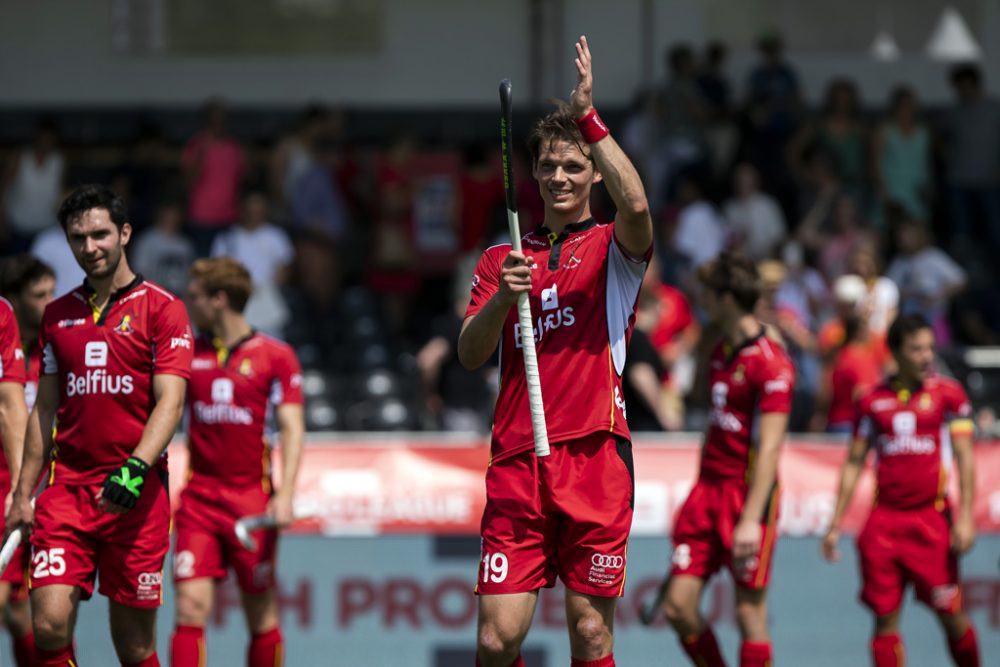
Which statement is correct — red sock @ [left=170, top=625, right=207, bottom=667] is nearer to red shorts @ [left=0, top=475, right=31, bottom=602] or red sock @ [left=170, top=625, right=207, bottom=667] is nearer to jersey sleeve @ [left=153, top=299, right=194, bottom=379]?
red shorts @ [left=0, top=475, right=31, bottom=602]

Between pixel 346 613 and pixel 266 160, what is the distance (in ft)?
21.0

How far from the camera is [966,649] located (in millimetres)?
9023

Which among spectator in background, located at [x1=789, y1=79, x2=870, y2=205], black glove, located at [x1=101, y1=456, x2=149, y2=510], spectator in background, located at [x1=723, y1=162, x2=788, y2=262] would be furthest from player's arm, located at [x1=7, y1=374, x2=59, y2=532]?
spectator in background, located at [x1=789, y1=79, x2=870, y2=205]

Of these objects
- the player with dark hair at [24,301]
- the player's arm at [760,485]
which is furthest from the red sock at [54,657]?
the player's arm at [760,485]

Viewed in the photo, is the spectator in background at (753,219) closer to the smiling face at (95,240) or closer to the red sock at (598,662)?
the smiling face at (95,240)

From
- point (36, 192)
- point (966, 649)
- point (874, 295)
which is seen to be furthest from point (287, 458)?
point (36, 192)

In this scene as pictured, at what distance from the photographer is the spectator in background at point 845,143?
15.4 m

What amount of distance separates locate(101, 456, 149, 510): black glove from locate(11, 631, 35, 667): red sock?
103 inches

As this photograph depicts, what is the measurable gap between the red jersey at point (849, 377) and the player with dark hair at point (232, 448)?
4.59 meters

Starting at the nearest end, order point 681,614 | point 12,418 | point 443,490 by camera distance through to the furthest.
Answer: point 12,418, point 681,614, point 443,490

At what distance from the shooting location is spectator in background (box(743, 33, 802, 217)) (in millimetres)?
15453

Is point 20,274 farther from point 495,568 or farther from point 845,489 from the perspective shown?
point 845,489

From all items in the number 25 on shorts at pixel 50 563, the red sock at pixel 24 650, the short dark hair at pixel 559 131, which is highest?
the short dark hair at pixel 559 131

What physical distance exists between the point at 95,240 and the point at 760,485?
354 centimetres
